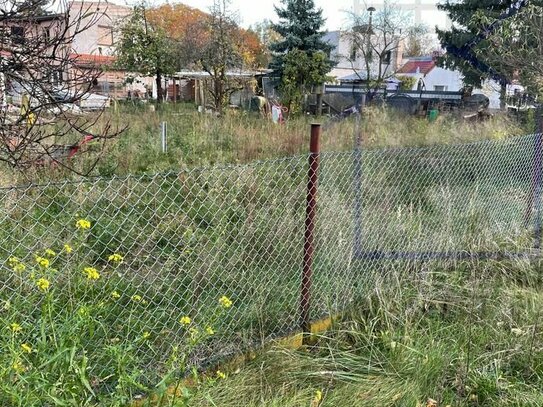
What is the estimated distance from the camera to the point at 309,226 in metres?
2.80

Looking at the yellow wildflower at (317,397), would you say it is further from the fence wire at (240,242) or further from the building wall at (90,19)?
the building wall at (90,19)

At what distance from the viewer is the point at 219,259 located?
3512mm

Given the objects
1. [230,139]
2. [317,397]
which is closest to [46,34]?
[317,397]

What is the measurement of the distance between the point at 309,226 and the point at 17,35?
1931 millimetres

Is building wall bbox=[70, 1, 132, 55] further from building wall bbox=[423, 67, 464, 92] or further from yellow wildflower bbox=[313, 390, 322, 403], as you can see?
building wall bbox=[423, 67, 464, 92]

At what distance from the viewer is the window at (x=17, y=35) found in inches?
105

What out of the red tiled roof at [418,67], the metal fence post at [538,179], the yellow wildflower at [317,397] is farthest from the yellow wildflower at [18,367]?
the red tiled roof at [418,67]

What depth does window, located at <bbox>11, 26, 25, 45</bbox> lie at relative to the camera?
8.78 ft

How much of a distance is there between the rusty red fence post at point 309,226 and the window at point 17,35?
1670mm

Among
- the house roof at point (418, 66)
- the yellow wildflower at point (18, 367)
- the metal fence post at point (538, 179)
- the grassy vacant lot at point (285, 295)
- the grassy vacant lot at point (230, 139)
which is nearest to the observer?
the yellow wildflower at point (18, 367)

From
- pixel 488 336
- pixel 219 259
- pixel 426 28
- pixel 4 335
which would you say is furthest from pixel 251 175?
pixel 426 28

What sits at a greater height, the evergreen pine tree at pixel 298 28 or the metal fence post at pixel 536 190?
the evergreen pine tree at pixel 298 28

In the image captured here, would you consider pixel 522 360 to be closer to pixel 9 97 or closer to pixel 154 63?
pixel 9 97

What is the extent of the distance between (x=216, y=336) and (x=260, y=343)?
24 cm
